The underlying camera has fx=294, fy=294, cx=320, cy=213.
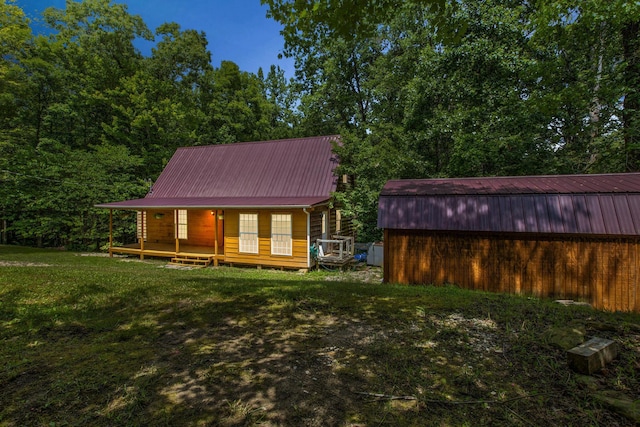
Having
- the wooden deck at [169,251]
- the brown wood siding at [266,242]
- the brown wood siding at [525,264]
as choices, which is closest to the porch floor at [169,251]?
the wooden deck at [169,251]

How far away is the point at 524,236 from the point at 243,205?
398 inches

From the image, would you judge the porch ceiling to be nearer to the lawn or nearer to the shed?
the shed

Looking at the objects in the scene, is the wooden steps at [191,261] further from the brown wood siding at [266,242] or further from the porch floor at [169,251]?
the brown wood siding at [266,242]

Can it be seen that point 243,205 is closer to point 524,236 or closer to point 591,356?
point 524,236

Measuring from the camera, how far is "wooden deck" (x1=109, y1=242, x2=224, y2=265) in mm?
14048

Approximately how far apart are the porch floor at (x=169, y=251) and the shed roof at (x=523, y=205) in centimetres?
891

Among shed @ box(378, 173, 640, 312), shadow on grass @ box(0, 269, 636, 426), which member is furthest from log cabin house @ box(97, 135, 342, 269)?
shadow on grass @ box(0, 269, 636, 426)

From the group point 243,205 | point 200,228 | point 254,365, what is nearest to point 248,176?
point 243,205

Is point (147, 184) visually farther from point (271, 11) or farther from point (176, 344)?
point (176, 344)

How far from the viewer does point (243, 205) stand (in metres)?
12.7

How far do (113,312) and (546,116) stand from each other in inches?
667

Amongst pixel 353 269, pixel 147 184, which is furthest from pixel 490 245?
pixel 147 184

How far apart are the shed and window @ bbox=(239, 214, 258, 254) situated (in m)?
6.42

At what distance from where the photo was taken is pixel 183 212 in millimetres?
16703
